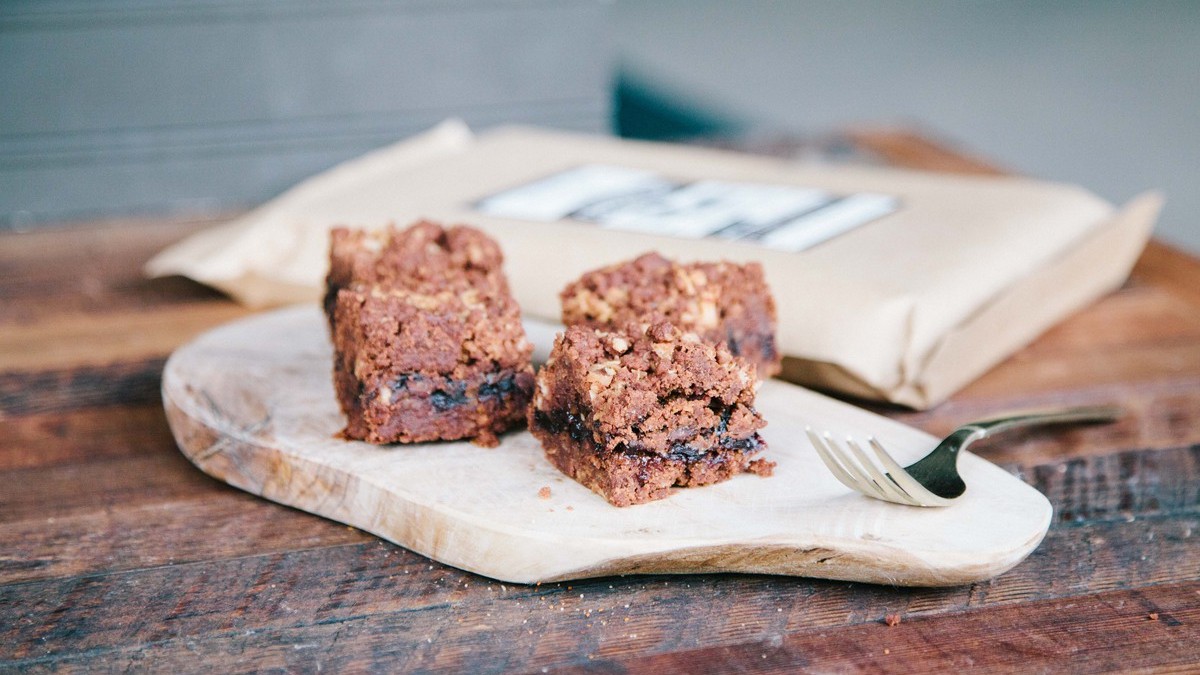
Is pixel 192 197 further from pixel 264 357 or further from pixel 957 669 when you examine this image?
pixel 957 669

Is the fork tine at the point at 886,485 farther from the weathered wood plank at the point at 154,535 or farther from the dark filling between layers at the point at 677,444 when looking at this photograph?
the weathered wood plank at the point at 154,535

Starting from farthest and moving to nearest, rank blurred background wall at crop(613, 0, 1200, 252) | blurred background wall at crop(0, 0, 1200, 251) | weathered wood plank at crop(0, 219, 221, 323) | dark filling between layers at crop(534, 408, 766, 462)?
blurred background wall at crop(613, 0, 1200, 252), blurred background wall at crop(0, 0, 1200, 251), weathered wood plank at crop(0, 219, 221, 323), dark filling between layers at crop(534, 408, 766, 462)

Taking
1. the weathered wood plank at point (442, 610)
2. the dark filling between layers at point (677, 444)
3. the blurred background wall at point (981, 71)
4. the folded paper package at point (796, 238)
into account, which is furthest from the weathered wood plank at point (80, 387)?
the blurred background wall at point (981, 71)

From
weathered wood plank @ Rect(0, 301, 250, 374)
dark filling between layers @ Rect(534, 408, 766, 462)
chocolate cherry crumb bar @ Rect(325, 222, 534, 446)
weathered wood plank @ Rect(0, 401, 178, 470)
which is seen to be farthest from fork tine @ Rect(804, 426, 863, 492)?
weathered wood plank @ Rect(0, 301, 250, 374)

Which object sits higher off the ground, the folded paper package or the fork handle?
the folded paper package

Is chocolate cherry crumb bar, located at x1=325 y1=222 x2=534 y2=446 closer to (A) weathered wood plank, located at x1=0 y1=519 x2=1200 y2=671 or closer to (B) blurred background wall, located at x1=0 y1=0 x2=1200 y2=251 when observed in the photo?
(A) weathered wood plank, located at x1=0 y1=519 x2=1200 y2=671

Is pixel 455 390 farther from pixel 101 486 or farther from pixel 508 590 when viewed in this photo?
pixel 101 486

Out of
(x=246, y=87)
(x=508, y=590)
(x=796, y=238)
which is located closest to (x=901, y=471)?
(x=508, y=590)

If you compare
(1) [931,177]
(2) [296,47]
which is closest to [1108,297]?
(1) [931,177]
